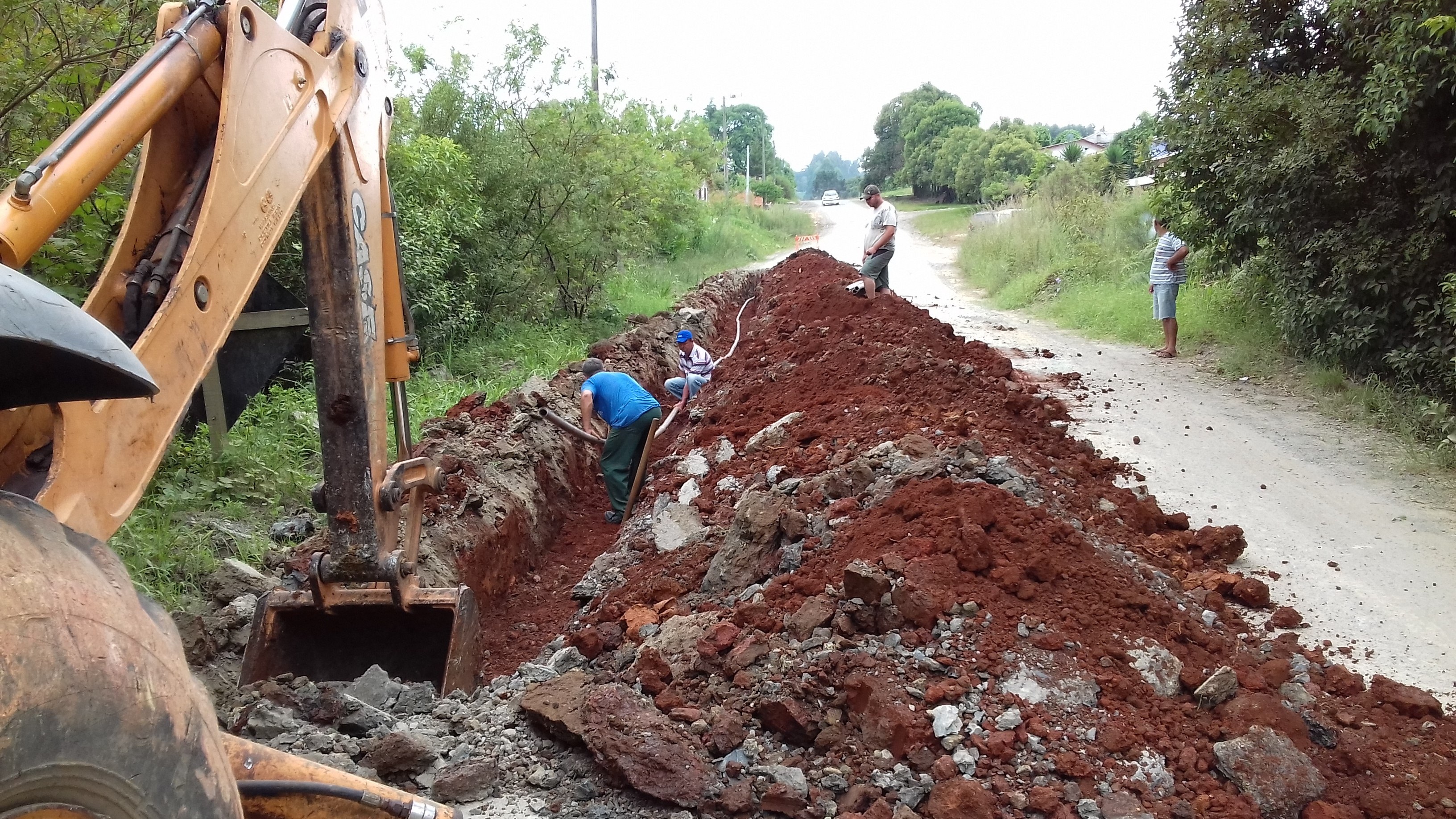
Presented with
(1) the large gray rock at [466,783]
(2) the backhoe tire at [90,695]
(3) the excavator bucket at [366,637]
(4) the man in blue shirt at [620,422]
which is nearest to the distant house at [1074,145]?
(4) the man in blue shirt at [620,422]

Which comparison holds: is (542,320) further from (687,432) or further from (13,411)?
(13,411)

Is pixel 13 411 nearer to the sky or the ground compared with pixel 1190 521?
nearer to the sky

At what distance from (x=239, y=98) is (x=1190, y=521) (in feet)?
18.5

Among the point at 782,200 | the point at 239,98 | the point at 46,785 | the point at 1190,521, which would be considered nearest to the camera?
the point at 46,785

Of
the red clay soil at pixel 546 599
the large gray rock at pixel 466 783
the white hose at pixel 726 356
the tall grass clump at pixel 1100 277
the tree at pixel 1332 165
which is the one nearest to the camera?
the large gray rock at pixel 466 783

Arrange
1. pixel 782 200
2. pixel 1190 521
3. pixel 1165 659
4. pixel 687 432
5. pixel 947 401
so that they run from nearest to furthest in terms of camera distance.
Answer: pixel 1165 659 → pixel 1190 521 → pixel 947 401 → pixel 687 432 → pixel 782 200

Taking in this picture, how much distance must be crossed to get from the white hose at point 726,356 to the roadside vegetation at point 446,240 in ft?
4.68

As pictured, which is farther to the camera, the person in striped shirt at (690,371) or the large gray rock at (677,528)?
the person in striped shirt at (690,371)

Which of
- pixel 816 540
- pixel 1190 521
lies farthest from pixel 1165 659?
pixel 1190 521

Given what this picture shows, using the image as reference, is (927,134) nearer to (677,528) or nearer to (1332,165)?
(1332,165)

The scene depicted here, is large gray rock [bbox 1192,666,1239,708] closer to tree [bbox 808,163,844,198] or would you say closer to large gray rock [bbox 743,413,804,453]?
large gray rock [bbox 743,413,804,453]

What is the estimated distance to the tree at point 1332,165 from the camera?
25.0 ft

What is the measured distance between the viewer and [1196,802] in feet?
10.3

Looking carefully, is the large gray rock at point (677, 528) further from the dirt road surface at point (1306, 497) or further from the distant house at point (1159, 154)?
the distant house at point (1159, 154)
